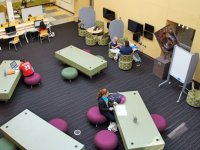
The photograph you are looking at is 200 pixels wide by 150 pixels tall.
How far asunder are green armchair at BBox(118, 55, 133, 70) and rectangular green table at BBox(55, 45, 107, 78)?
2.26 ft

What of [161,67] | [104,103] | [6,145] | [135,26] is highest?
[135,26]

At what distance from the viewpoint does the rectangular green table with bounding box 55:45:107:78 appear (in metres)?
8.38

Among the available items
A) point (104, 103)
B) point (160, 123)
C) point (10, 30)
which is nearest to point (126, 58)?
point (104, 103)

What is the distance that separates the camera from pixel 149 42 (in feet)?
31.7

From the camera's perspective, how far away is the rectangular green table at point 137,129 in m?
5.33

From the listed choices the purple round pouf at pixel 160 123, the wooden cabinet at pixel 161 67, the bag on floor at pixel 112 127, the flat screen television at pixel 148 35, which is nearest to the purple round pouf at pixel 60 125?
the bag on floor at pixel 112 127

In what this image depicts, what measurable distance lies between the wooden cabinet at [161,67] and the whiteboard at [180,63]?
473 millimetres

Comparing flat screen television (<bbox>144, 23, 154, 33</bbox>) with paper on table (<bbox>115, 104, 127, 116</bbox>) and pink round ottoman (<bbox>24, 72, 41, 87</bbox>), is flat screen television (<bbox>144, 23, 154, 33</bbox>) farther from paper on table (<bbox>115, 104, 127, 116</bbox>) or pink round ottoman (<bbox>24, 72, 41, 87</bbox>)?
pink round ottoman (<bbox>24, 72, 41, 87</bbox>)

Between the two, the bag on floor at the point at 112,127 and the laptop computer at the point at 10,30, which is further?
the laptop computer at the point at 10,30

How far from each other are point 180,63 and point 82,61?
347cm

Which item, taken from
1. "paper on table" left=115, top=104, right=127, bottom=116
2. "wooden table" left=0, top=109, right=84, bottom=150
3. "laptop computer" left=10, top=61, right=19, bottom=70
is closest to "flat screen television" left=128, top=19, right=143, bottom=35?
"paper on table" left=115, top=104, right=127, bottom=116

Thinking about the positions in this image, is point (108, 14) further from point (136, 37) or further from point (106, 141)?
point (106, 141)

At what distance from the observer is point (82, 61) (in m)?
8.70

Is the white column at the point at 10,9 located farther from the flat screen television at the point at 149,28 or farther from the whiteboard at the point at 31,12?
the flat screen television at the point at 149,28
